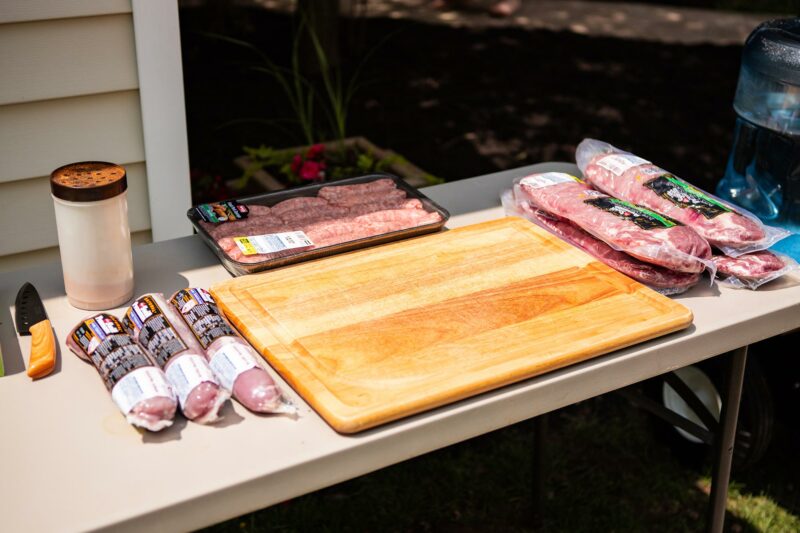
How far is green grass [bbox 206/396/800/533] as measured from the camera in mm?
2650

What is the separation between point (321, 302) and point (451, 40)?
6.08 meters

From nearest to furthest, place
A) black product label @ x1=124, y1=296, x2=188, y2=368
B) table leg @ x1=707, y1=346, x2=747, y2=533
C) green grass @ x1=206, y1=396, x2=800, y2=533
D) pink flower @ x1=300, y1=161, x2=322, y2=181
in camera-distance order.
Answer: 1. black product label @ x1=124, y1=296, x2=188, y2=368
2. table leg @ x1=707, y1=346, x2=747, y2=533
3. green grass @ x1=206, y1=396, x2=800, y2=533
4. pink flower @ x1=300, y1=161, x2=322, y2=181

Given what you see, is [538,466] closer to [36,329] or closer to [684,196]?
[684,196]

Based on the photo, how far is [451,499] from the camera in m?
2.75

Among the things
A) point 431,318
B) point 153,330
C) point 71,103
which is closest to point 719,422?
point 431,318

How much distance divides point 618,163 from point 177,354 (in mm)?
1098

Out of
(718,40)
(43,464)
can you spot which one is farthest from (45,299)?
(718,40)

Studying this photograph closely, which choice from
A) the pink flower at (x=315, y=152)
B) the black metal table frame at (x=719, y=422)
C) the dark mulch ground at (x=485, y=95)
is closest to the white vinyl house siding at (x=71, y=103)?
the pink flower at (x=315, y=152)

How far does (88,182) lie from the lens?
1.48 metres

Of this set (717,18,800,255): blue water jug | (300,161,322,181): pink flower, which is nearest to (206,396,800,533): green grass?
(717,18,800,255): blue water jug

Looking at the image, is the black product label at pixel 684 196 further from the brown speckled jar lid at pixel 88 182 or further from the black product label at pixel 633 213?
the brown speckled jar lid at pixel 88 182

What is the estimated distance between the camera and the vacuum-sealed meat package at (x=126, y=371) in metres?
1.26

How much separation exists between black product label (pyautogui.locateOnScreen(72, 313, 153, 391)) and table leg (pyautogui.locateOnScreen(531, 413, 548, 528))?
136cm

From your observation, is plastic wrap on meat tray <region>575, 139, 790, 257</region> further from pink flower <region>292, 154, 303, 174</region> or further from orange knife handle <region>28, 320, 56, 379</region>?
pink flower <region>292, 154, 303, 174</region>
